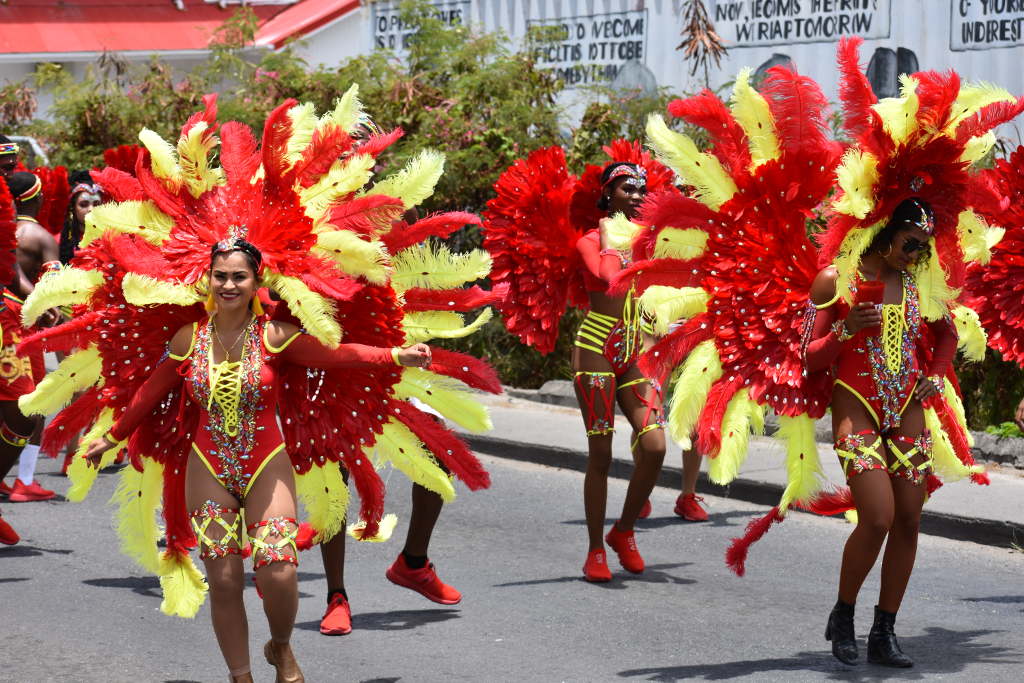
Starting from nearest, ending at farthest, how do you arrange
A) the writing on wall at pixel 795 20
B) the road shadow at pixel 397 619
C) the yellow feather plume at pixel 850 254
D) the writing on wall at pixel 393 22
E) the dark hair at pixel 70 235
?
the yellow feather plume at pixel 850 254, the road shadow at pixel 397 619, the dark hair at pixel 70 235, the writing on wall at pixel 795 20, the writing on wall at pixel 393 22

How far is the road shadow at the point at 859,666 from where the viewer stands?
6.16 m

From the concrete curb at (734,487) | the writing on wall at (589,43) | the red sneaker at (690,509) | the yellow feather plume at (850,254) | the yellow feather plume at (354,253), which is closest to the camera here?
the yellow feather plume at (354,253)

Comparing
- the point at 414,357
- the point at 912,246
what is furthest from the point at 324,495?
the point at 912,246

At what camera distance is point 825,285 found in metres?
6.12

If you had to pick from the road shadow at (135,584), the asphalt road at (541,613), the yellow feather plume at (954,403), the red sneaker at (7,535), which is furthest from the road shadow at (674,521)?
the red sneaker at (7,535)

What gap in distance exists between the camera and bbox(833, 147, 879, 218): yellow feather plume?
19.7 ft

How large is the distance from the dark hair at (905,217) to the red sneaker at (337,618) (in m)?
2.76

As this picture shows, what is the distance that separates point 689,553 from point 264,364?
3754 millimetres

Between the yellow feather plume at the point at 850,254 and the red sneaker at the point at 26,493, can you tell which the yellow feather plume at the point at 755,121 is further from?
the red sneaker at the point at 26,493

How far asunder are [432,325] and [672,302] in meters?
0.96

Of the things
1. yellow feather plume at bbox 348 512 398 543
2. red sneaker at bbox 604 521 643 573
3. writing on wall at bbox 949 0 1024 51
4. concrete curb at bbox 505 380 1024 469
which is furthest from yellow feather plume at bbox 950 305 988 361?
writing on wall at bbox 949 0 1024 51

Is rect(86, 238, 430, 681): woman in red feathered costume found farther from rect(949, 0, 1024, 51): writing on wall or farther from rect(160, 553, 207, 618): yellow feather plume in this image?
rect(949, 0, 1024, 51): writing on wall

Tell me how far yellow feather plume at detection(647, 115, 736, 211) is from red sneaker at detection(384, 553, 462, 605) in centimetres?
223

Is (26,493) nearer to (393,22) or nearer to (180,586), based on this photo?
(180,586)
